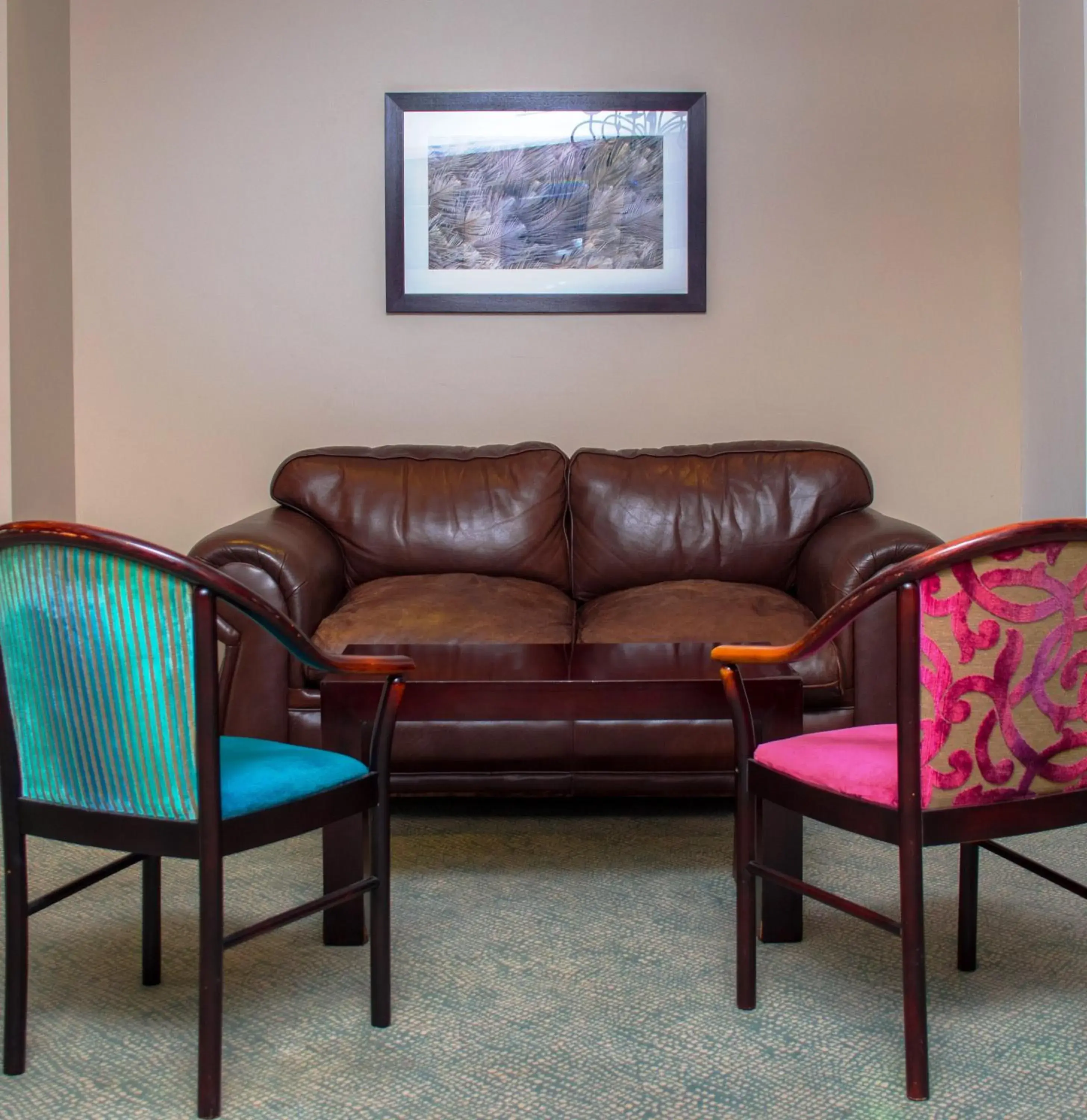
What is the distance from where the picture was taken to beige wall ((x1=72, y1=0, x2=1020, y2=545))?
399cm

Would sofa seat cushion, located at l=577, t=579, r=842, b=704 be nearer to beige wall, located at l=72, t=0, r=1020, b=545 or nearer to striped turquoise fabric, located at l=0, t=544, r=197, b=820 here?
beige wall, located at l=72, t=0, r=1020, b=545

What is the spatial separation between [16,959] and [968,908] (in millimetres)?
1522

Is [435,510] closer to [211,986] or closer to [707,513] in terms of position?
[707,513]

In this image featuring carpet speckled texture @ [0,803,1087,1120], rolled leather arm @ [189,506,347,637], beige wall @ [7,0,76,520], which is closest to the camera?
carpet speckled texture @ [0,803,1087,1120]

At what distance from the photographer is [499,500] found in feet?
12.0

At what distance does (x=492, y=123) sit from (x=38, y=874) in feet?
9.45

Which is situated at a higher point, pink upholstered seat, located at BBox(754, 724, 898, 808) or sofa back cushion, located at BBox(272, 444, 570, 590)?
sofa back cushion, located at BBox(272, 444, 570, 590)

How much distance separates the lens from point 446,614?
310cm

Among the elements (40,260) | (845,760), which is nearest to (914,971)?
(845,760)

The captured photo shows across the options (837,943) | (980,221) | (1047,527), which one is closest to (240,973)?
(837,943)

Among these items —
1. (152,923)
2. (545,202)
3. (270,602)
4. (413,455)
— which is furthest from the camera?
(545,202)

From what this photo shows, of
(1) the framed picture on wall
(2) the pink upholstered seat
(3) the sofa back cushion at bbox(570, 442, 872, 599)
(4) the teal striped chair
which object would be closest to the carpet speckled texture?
(4) the teal striped chair

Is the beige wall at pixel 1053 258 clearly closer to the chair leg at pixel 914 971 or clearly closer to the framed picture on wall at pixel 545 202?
the framed picture on wall at pixel 545 202

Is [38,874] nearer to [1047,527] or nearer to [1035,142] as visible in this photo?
[1047,527]
